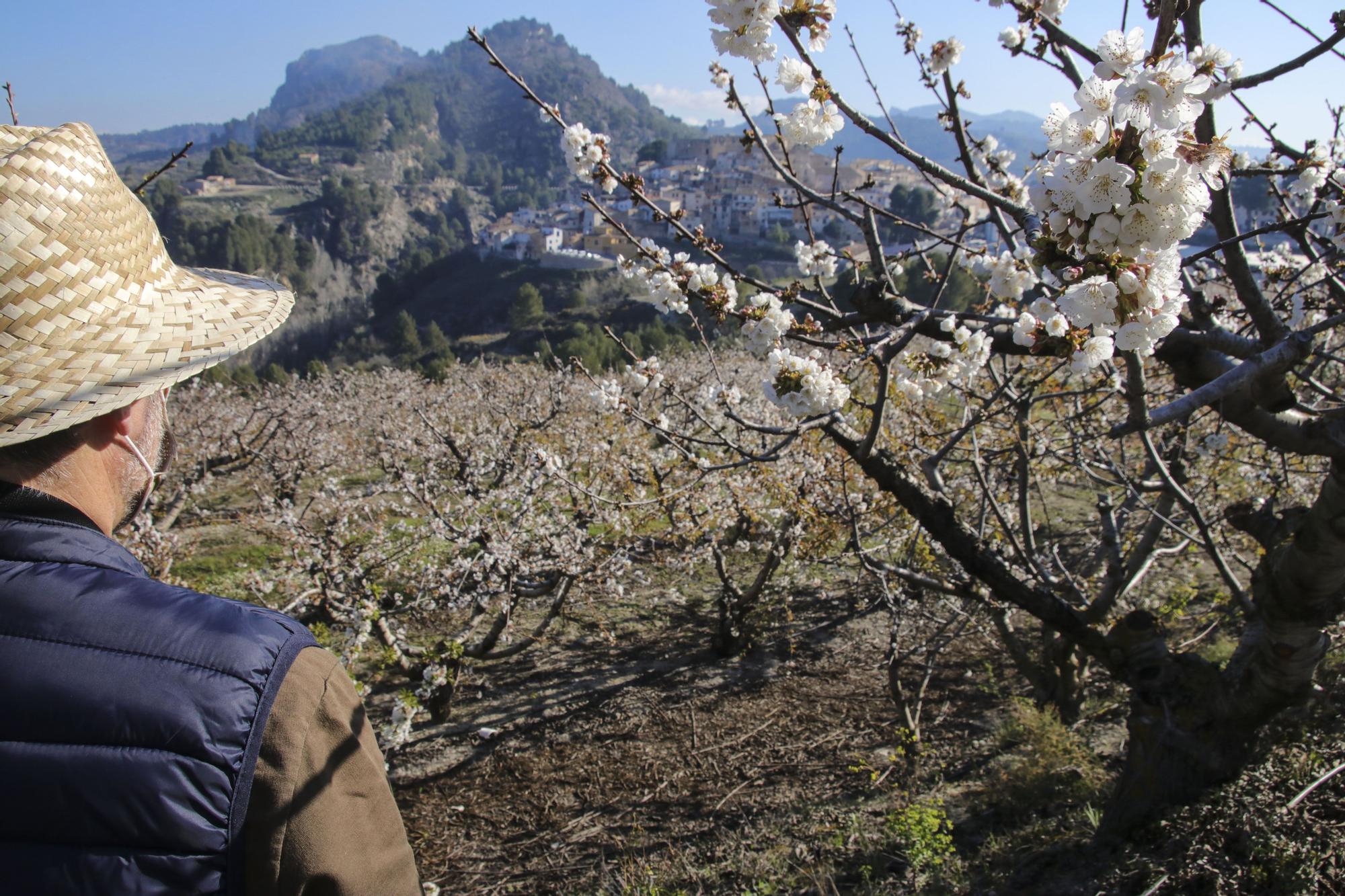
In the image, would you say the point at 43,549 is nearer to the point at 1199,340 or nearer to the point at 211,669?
the point at 211,669

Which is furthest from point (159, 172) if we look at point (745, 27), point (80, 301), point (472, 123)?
point (472, 123)

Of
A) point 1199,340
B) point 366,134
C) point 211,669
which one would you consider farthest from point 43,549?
point 366,134

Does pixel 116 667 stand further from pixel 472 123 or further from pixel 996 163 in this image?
pixel 472 123

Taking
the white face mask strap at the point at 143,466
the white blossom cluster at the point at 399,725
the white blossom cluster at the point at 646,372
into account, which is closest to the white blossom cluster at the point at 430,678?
the white blossom cluster at the point at 399,725

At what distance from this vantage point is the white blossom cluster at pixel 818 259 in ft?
13.0

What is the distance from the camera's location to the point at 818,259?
13.2ft

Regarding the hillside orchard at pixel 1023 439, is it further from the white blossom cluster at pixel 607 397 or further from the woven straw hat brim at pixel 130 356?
the woven straw hat brim at pixel 130 356

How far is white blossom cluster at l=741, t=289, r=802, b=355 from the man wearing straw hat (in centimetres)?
211

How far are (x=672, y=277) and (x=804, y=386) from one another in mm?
1102

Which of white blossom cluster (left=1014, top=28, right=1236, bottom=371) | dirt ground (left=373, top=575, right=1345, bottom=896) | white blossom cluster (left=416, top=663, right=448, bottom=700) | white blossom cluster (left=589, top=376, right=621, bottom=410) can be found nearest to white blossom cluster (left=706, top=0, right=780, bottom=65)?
white blossom cluster (left=1014, top=28, right=1236, bottom=371)

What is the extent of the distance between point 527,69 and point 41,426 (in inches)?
8840

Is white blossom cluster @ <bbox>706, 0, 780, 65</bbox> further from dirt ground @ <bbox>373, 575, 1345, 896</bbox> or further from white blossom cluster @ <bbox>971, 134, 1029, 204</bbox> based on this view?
dirt ground @ <bbox>373, 575, 1345, 896</bbox>

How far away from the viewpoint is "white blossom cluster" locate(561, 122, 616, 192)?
10.4ft

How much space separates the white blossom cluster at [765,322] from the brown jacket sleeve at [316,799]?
86.5 inches
